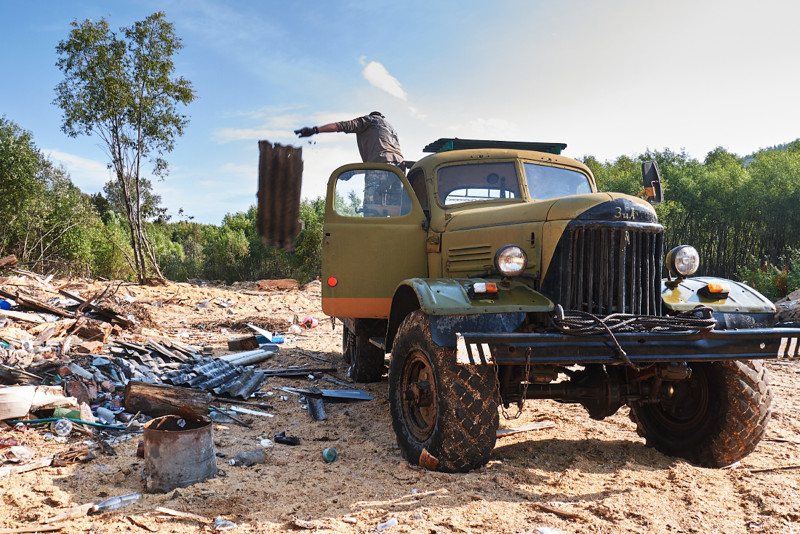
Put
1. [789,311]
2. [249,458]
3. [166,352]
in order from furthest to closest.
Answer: [789,311] → [166,352] → [249,458]

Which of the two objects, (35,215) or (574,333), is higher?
(35,215)

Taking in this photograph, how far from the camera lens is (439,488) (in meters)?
3.42

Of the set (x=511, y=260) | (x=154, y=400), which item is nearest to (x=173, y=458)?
(x=154, y=400)

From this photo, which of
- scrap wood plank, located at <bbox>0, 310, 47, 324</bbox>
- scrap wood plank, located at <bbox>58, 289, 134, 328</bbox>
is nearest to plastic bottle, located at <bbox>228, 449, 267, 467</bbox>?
scrap wood plank, located at <bbox>58, 289, 134, 328</bbox>

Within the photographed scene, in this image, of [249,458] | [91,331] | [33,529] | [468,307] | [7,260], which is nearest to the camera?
[33,529]

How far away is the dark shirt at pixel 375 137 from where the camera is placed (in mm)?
6609

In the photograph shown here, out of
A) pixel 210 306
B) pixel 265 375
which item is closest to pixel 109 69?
pixel 210 306

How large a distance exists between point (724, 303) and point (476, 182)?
2.40 meters

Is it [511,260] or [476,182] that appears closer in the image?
[511,260]

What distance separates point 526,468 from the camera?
12.8 ft

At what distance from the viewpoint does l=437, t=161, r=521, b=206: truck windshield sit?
210 inches

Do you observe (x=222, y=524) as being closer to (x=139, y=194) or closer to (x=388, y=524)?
(x=388, y=524)

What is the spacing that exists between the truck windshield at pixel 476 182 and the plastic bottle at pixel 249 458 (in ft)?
9.20

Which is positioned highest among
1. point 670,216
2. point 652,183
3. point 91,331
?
point 670,216
